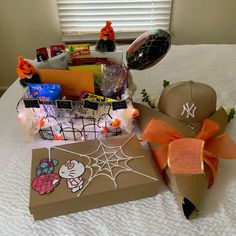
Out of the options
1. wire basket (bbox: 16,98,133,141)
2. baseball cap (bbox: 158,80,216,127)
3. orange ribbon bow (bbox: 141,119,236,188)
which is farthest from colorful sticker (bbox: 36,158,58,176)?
baseball cap (bbox: 158,80,216,127)

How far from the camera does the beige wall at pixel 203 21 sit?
193 centimetres

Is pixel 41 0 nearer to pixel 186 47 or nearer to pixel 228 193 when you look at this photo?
pixel 186 47

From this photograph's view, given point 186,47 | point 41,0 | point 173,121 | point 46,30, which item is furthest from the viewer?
point 46,30

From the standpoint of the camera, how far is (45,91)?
31.8 inches

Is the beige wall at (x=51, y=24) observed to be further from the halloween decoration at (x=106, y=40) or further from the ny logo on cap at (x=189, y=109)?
the ny logo on cap at (x=189, y=109)

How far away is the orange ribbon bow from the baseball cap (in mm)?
41

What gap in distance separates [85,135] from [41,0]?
1.37 metres

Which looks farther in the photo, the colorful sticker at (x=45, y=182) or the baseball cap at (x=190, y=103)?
the baseball cap at (x=190, y=103)

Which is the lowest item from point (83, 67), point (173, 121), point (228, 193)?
point (228, 193)

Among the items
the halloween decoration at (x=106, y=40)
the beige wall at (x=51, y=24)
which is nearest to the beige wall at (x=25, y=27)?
the beige wall at (x=51, y=24)

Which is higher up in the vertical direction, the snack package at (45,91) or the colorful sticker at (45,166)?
the snack package at (45,91)

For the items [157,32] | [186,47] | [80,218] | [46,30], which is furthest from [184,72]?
[46,30]

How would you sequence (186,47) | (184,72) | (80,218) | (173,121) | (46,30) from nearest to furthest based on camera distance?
1. (80,218)
2. (173,121)
3. (184,72)
4. (186,47)
5. (46,30)

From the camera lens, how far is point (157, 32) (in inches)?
34.5
